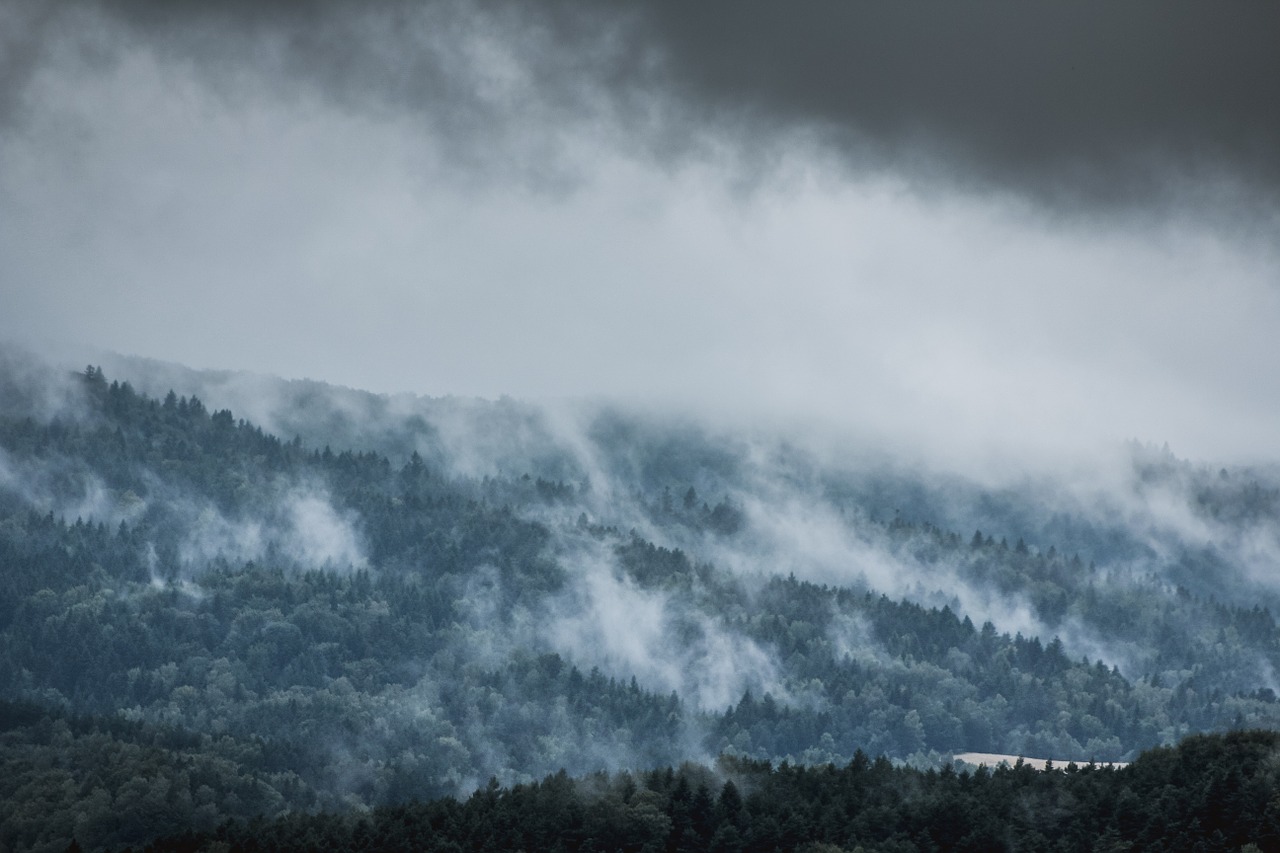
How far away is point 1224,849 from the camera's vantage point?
169875mm

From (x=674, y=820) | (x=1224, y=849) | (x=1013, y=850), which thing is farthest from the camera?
(x=674, y=820)

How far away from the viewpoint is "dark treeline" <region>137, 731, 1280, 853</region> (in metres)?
180

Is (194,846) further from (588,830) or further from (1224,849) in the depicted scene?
(1224,849)

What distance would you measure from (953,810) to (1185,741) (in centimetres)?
2358

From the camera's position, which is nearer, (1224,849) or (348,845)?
(1224,849)

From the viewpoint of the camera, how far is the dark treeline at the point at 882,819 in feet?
592

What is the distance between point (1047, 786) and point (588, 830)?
39.8 metres

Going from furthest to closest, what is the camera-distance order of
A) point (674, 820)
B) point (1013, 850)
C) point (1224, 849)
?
point (674, 820) → point (1013, 850) → point (1224, 849)

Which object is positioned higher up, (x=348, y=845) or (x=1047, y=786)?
(x=1047, y=786)

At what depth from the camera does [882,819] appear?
625ft

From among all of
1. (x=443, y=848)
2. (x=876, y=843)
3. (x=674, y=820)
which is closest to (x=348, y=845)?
(x=443, y=848)

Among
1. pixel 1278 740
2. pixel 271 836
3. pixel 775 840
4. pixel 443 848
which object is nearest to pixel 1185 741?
pixel 1278 740

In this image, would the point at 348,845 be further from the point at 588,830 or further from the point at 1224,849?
the point at 1224,849

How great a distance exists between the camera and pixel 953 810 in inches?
7451
